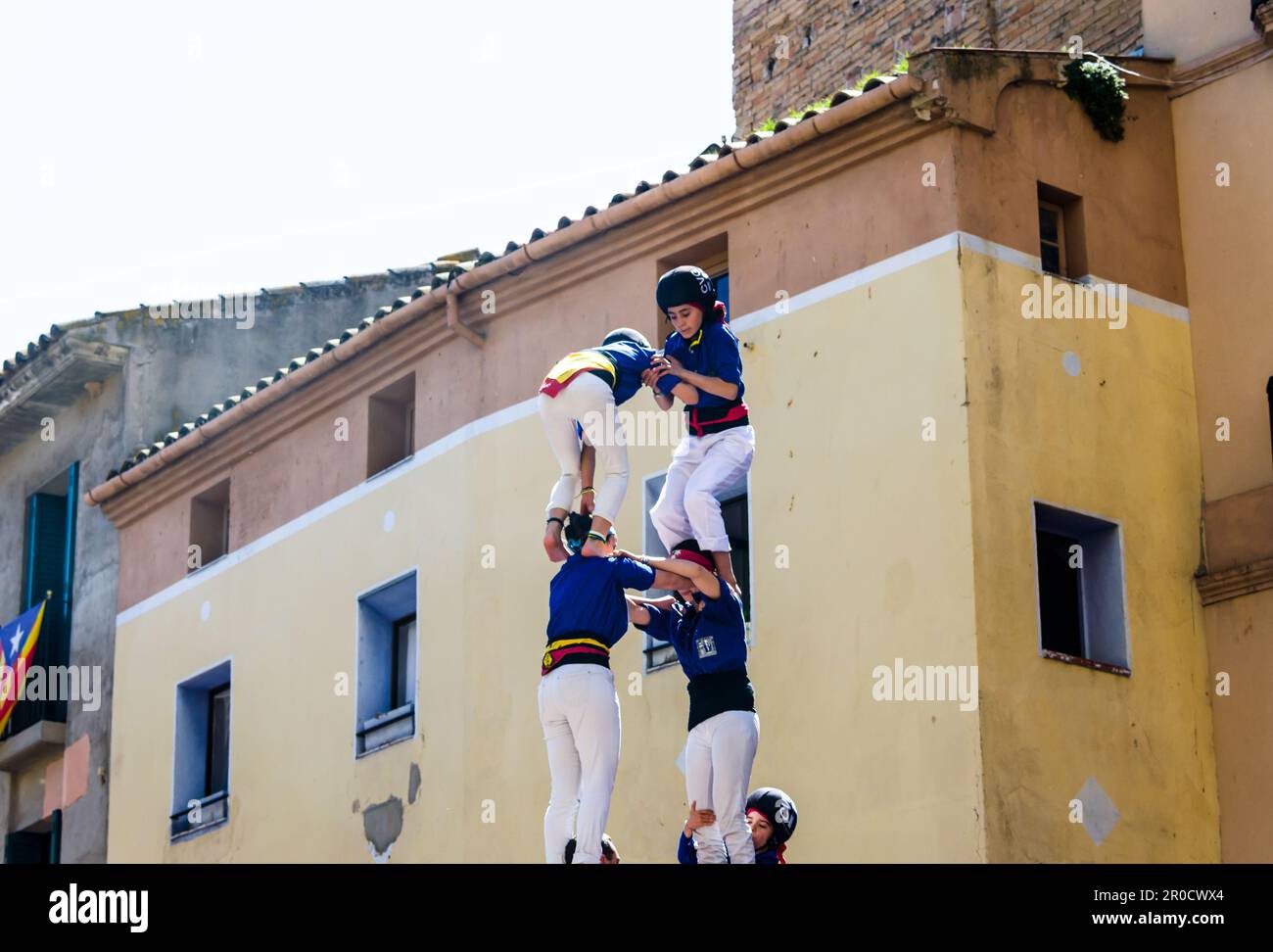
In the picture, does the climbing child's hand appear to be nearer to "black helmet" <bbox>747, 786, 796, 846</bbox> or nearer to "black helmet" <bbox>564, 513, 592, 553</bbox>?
"black helmet" <bbox>747, 786, 796, 846</bbox>

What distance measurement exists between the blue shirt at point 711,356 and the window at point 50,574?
40.9ft

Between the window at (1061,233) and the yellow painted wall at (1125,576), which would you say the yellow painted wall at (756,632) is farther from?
the window at (1061,233)

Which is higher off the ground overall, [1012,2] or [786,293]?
[1012,2]

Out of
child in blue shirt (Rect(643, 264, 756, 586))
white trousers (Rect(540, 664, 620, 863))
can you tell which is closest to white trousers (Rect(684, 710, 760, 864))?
white trousers (Rect(540, 664, 620, 863))

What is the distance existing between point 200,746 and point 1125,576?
9.34 m

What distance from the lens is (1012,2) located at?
21.8 metres

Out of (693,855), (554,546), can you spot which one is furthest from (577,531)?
(693,855)

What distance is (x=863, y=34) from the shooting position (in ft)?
76.9

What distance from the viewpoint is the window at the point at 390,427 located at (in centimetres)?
2050

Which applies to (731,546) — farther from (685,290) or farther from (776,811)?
(776,811)
